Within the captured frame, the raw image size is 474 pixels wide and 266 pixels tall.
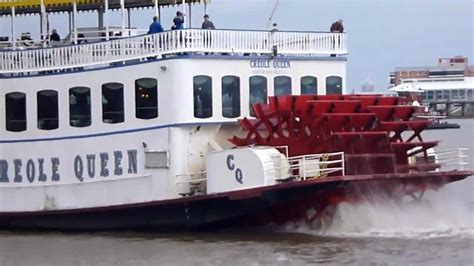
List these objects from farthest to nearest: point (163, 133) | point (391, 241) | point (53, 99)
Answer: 1. point (53, 99)
2. point (163, 133)
3. point (391, 241)

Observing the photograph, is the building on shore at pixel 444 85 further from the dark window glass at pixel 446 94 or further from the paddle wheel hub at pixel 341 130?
the paddle wheel hub at pixel 341 130

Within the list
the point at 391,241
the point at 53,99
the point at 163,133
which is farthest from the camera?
the point at 53,99

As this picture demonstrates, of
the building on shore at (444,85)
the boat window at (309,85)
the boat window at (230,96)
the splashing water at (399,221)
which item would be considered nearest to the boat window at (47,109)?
the boat window at (230,96)

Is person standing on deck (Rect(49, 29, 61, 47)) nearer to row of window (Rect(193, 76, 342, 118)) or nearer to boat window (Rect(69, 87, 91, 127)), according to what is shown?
boat window (Rect(69, 87, 91, 127))

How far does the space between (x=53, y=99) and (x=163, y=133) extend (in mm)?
2449

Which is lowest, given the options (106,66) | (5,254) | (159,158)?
(5,254)

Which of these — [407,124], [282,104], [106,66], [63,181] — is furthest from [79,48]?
[407,124]

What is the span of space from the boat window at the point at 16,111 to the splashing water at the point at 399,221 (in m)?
5.18

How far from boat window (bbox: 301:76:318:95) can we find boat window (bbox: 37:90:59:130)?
421 centimetres

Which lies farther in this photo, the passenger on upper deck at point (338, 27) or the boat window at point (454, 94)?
the boat window at point (454, 94)

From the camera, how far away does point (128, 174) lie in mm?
19562

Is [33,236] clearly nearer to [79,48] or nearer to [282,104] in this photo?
[79,48]

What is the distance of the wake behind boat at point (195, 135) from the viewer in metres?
18.3

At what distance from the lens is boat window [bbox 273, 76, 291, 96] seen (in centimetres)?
2031
